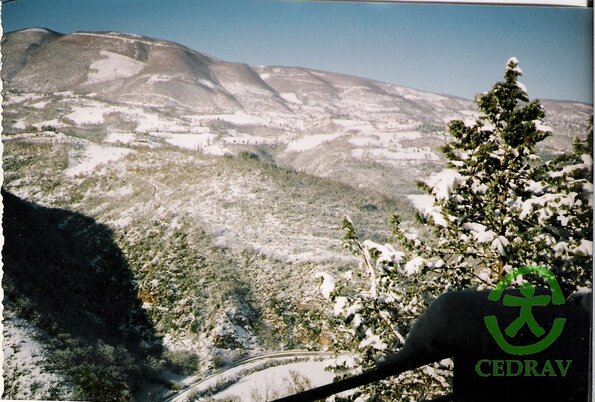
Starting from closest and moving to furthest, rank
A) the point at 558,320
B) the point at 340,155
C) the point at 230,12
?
the point at 558,320
the point at 230,12
the point at 340,155

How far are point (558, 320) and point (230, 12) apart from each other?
251cm

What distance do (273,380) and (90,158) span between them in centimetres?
184

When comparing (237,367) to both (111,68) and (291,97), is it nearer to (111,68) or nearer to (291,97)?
(291,97)

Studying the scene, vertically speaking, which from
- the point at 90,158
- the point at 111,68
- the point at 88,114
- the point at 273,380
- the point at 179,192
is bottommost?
the point at 273,380

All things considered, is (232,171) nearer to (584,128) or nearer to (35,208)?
(35,208)

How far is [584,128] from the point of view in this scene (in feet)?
8.65

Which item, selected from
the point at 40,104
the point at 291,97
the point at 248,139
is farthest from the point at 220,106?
the point at 40,104

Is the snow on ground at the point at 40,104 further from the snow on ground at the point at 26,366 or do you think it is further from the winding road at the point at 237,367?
the winding road at the point at 237,367

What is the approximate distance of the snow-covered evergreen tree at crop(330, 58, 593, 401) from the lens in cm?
293

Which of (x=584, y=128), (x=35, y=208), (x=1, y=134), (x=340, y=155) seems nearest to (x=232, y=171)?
(x=340, y=155)

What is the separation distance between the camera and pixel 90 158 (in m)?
3.21

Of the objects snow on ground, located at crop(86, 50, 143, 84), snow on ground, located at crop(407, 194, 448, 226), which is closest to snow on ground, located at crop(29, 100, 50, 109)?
snow on ground, located at crop(86, 50, 143, 84)

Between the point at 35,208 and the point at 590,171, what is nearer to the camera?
the point at 590,171

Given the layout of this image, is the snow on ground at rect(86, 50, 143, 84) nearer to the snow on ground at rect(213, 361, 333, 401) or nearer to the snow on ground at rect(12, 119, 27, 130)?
the snow on ground at rect(12, 119, 27, 130)
